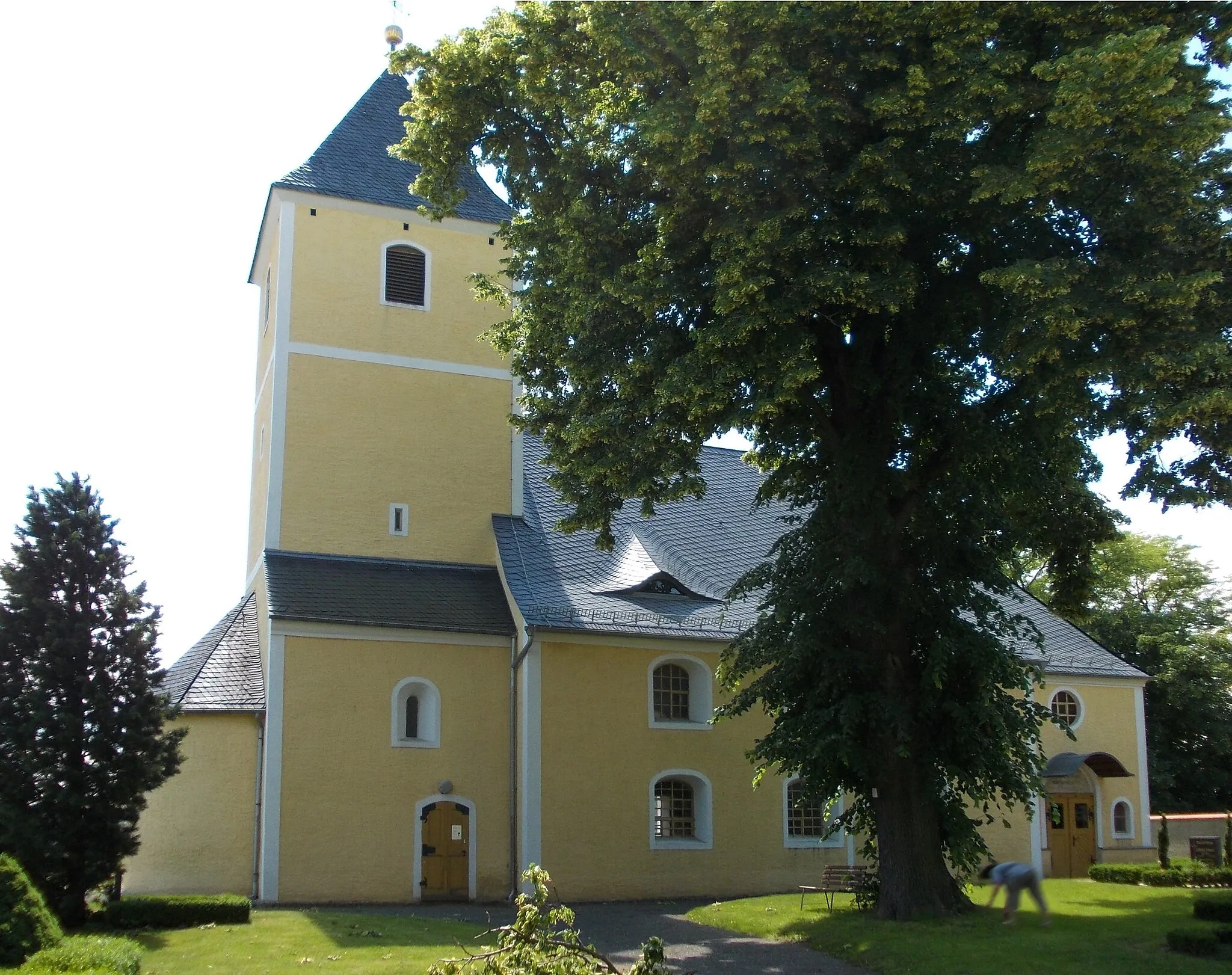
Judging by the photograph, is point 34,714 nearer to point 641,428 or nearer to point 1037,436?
point 641,428

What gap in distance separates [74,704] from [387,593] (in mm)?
7644

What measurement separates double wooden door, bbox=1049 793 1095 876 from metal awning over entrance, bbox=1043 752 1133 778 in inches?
23.3

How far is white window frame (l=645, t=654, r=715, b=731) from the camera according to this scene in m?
24.3

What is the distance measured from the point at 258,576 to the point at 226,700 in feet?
11.0

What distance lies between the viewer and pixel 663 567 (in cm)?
2709

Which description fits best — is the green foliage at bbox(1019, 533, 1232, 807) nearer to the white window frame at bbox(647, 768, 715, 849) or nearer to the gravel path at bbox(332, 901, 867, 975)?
the white window frame at bbox(647, 768, 715, 849)

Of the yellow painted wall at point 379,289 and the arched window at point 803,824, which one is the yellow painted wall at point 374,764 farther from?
the yellow painted wall at point 379,289

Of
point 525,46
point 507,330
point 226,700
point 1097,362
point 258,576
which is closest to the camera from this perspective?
point 1097,362

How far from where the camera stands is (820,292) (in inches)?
580

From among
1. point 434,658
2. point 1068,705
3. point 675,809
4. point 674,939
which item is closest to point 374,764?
point 434,658

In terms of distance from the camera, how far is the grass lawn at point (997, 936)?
13.7 metres

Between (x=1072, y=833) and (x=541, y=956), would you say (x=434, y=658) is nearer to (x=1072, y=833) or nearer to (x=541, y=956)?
(x=541, y=956)

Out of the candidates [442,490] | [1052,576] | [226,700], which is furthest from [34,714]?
[1052,576]

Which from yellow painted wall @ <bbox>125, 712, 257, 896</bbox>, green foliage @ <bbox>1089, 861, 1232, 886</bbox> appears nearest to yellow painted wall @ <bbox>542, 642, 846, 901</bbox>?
yellow painted wall @ <bbox>125, 712, 257, 896</bbox>
